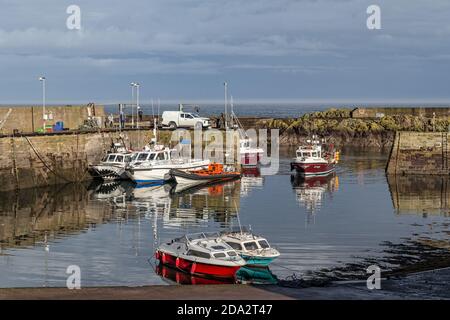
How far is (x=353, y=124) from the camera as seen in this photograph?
10738 cm

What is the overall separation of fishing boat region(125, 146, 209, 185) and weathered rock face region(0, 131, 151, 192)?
453 cm

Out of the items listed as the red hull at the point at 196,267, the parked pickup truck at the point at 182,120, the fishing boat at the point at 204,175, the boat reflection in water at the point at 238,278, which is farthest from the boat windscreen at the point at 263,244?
the parked pickup truck at the point at 182,120

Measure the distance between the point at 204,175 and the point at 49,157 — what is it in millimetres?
12773

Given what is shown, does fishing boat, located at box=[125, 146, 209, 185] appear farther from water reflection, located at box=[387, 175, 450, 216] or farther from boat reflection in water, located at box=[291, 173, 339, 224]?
water reflection, located at box=[387, 175, 450, 216]

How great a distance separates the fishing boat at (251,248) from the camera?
28.9 meters

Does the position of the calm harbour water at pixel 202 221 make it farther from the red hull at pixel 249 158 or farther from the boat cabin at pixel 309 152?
the red hull at pixel 249 158

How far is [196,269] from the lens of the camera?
2847cm

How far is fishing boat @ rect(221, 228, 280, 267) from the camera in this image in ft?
94.9

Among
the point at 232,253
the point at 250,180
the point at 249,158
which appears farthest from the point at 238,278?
the point at 249,158

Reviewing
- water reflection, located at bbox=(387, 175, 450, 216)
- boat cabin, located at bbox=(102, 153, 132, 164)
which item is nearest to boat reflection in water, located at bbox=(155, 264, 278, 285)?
water reflection, located at bbox=(387, 175, 450, 216)

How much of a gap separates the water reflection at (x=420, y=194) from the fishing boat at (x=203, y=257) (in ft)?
68.5
